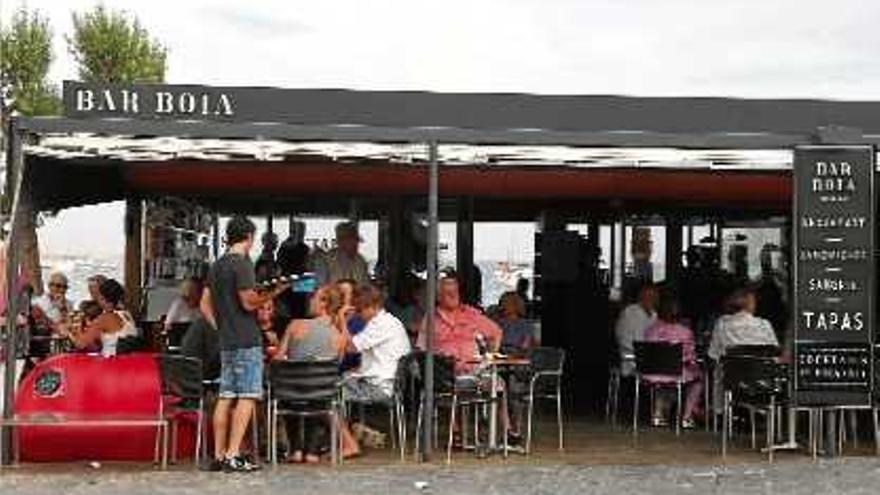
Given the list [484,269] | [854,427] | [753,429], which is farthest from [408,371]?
[484,269]

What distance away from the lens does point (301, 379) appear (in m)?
8.98

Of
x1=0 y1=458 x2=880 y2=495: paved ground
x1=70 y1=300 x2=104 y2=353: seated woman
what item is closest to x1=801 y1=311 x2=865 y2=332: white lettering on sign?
x1=0 y1=458 x2=880 y2=495: paved ground

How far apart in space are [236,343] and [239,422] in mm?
511

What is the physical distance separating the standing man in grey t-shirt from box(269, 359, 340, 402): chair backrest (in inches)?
5.5

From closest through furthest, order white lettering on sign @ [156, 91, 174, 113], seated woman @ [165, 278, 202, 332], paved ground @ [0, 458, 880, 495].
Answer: paved ground @ [0, 458, 880, 495], white lettering on sign @ [156, 91, 174, 113], seated woman @ [165, 278, 202, 332]

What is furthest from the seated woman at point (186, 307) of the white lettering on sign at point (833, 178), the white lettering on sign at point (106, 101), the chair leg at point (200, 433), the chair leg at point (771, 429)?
the white lettering on sign at point (833, 178)

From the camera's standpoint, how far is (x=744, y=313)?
1095cm

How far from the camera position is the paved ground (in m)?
8.39

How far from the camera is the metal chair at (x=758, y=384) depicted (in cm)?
970

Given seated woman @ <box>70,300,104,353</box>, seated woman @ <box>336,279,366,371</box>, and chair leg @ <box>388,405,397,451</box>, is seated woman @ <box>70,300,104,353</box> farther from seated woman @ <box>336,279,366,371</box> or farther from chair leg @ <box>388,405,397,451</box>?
chair leg @ <box>388,405,397,451</box>

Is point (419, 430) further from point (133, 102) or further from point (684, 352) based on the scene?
point (133, 102)

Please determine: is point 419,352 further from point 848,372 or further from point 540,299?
point 540,299

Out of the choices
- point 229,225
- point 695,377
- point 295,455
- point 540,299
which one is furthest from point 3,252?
point 540,299

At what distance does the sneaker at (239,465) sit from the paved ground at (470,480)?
0.10 meters
